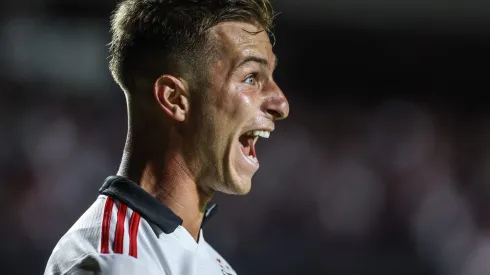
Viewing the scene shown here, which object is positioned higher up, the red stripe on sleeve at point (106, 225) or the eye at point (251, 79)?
the eye at point (251, 79)

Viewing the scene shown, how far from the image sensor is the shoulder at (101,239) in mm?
1592

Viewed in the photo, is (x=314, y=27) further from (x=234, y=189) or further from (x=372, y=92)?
(x=234, y=189)

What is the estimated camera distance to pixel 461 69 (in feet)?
20.9

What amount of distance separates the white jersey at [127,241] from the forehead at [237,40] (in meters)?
0.46

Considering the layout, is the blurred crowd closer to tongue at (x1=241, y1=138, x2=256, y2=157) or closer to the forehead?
tongue at (x1=241, y1=138, x2=256, y2=157)

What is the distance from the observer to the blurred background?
5.41m

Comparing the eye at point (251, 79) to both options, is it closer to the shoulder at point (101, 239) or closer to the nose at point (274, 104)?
the nose at point (274, 104)

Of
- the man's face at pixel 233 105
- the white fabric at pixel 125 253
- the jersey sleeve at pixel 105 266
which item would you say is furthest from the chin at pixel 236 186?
the jersey sleeve at pixel 105 266

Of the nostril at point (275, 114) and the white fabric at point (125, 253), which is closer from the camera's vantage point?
the white fabric at point (125, 253)

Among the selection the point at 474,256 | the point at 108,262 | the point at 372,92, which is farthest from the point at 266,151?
the point at 108,262

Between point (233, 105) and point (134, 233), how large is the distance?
1.48ft

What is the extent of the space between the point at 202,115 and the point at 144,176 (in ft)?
0.77

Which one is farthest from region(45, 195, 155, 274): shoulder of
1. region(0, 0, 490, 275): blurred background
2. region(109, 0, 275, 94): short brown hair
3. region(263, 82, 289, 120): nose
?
region(0, 0, 490, 275): blurred background

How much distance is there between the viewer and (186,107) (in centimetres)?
188
